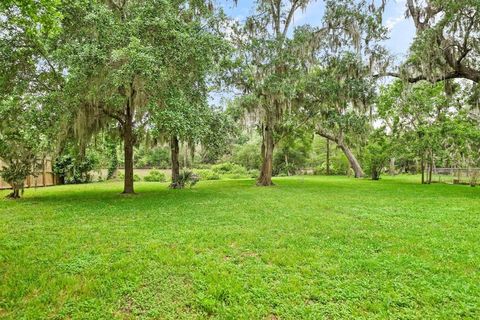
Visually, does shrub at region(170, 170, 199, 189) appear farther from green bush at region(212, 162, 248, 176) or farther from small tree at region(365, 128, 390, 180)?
green bush at region(212, 162, 248, 176)

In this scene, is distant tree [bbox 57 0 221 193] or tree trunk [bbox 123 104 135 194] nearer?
distant tree [bbox 57 0 221 193]

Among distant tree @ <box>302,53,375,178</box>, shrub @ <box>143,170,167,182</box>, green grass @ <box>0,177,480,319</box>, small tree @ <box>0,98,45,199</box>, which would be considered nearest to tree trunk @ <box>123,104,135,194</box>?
small tree @ <box>0,98,45,199</box>

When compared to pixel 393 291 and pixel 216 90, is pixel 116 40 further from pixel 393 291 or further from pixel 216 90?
pixel 393 291

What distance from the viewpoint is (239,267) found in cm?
344

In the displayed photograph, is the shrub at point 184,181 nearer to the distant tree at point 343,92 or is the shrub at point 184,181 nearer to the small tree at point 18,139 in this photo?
the small tree at point 18,139

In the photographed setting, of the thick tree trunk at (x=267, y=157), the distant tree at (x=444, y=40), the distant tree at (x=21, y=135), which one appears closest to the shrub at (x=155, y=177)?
the thick tree trunk at (x=267, y=157)

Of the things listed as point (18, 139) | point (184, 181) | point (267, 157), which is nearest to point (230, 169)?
point (267, 157)

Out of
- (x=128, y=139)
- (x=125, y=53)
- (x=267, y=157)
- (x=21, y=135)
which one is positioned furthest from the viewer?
(x=267, y=157)

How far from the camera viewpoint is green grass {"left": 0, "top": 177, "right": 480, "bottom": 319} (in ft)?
8.34

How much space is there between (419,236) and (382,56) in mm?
10167

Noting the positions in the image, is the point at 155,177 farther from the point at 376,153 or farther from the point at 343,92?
the point at 376,153

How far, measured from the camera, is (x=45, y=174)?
1546cm

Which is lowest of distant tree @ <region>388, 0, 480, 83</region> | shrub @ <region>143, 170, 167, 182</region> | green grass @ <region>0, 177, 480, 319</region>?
shrub @ <region>143, 170, 167, 182</region>

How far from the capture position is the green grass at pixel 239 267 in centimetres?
254
